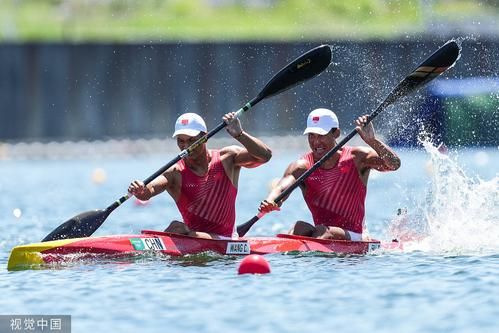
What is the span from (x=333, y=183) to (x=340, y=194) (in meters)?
0.16

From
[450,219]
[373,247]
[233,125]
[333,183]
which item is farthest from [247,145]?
[450,219]

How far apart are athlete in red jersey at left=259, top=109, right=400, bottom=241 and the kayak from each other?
0.90 ft

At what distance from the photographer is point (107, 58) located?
42906mm

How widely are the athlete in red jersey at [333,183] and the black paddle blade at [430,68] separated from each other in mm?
1288

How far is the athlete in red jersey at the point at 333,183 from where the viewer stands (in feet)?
45.5

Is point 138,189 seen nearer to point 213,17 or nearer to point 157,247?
point 157,247

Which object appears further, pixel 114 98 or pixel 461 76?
pixel 114 98

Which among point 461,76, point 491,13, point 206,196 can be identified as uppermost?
point 491,13

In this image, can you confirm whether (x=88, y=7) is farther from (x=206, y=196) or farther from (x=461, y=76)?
(x=206, y=196)

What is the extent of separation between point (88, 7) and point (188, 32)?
775 centimetres

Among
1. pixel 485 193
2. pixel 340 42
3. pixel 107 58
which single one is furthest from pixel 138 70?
pixel 485 193

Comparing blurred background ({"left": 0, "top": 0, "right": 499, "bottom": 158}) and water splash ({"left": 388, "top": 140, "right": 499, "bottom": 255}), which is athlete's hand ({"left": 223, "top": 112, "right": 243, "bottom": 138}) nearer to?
water splash ({"left": 388, "top": 140, "right": 499, "bottom": 255})

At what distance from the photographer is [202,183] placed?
13.7 metres

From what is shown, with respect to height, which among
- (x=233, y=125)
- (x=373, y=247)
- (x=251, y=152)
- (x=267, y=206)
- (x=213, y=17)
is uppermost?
(x=213, y=17)
